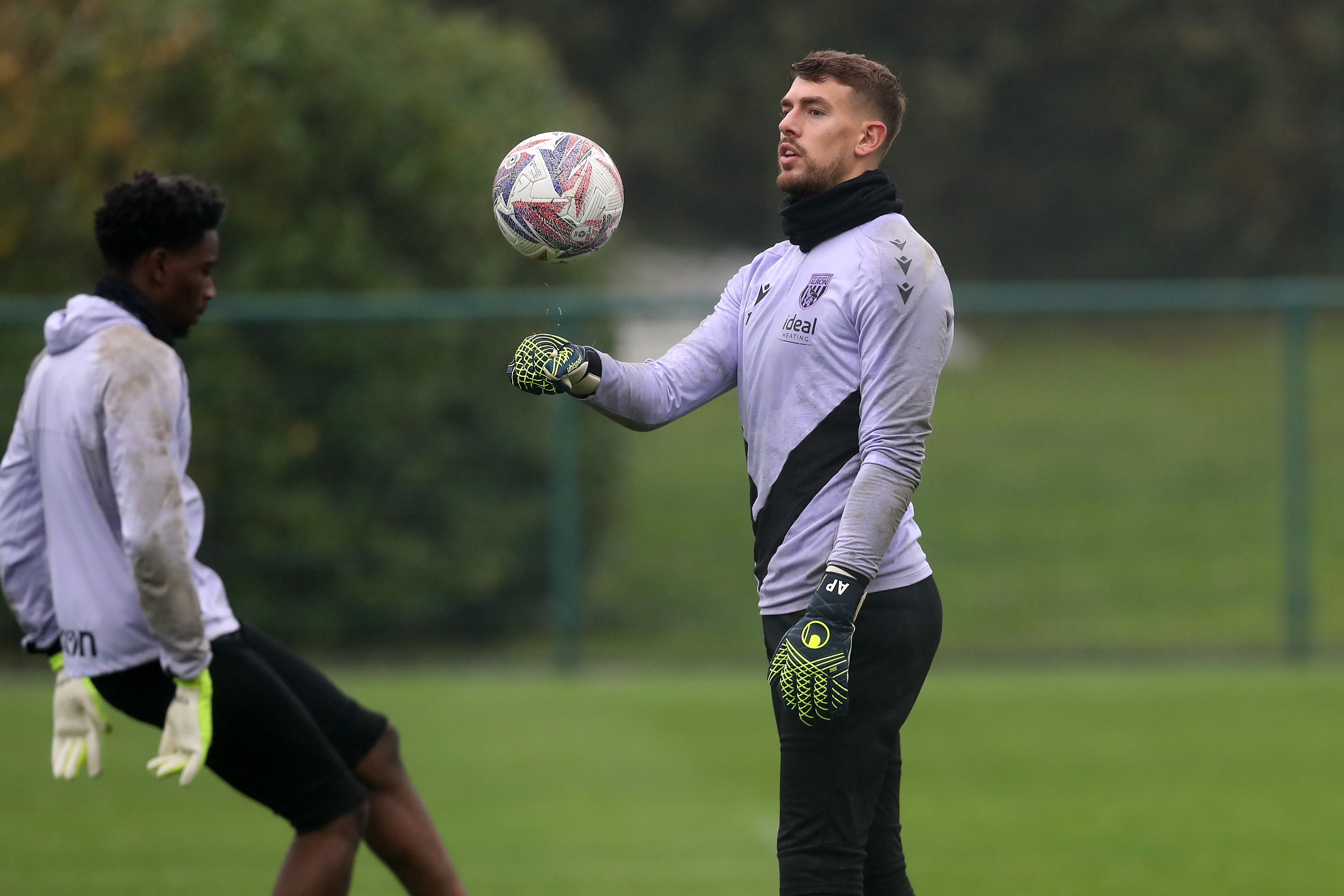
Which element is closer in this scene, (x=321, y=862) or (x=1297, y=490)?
(x=321, y=862)

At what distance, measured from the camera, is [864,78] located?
428cm

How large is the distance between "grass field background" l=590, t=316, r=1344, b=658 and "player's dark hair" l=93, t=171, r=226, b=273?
7486 mm

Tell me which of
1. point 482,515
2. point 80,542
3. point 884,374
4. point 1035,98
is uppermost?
point 1035,98

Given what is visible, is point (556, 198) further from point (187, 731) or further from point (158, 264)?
point (187, 731)

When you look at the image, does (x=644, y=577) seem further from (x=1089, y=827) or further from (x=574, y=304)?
(x=1089, y=827)

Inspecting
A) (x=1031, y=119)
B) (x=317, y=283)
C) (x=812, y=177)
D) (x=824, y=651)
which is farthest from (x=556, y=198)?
(x=1031, y=119)

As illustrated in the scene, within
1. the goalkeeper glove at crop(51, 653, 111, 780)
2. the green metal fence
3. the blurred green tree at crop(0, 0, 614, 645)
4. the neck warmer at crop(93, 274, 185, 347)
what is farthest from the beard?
the blurred green tree at crop(0, 0, 614, 645)

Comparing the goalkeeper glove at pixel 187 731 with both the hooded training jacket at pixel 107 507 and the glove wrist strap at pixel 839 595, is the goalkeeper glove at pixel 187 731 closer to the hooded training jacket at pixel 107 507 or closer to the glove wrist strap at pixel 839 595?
the hooded training jacket at pixel 107 507

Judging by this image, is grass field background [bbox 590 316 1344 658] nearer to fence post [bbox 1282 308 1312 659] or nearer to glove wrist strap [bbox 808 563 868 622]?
fence post [bbox 1282 308 1312 659]

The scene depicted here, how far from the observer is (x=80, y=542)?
4734 millimetres

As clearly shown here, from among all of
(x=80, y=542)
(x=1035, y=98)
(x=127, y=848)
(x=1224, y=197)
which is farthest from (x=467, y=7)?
(x=80, y=542)

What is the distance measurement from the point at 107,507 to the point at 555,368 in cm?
138

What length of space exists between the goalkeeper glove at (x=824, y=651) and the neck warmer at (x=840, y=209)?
843mm

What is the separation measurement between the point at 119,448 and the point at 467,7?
26884 millimetres
